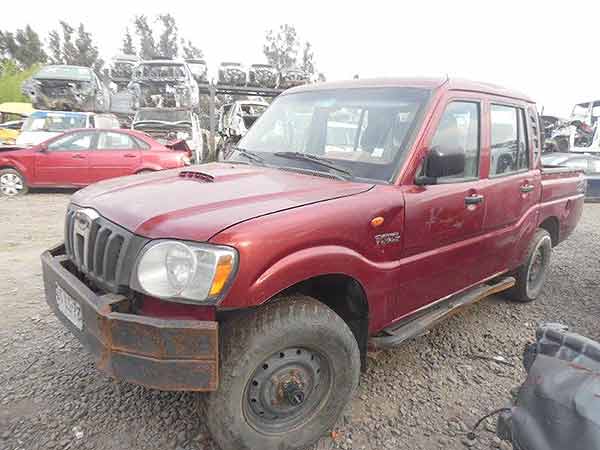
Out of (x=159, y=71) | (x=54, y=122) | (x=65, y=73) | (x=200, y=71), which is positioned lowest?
(x=54, y=122)

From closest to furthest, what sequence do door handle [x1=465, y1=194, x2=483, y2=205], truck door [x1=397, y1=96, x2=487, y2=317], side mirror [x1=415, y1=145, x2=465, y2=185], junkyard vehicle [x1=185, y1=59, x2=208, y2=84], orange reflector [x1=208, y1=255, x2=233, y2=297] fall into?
orange reflector [x1=208, y1=255, x2=233, y2=297], side mirror [x1=415, y1=145, x2=465, y2=185], truck door [x1=397, y1=96, x2=487, y2=317], door handle [x1=465, y1=194, x2=483, y2=205], junkyard vehicle [x1=185, y1=59, x2=208, y2=84]

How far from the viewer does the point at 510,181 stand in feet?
10.9

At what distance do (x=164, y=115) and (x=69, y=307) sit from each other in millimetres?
11945

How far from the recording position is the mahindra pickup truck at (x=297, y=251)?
180 centimetres

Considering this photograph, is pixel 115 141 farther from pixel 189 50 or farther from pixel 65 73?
pixel 189 50

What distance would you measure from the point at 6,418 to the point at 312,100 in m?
2.80

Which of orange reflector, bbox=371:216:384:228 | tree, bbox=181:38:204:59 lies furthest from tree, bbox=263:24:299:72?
orange reflector, bbox=371:216:384:228

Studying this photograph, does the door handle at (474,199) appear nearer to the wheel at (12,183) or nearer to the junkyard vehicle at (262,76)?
the wheel at (12,183)

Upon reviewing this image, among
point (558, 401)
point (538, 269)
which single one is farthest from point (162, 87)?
point (558, 401)

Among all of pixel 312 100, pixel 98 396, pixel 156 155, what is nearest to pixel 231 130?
pixel 156 155

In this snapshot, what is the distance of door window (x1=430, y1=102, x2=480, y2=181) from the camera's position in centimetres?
271

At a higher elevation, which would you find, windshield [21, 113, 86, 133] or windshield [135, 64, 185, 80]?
windshield [135, 64, 185, 80]

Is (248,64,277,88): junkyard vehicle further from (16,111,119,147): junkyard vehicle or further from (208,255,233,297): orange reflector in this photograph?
(208,255,233,297): orange reflector

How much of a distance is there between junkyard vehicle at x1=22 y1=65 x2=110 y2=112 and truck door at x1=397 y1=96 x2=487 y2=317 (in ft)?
50.6
